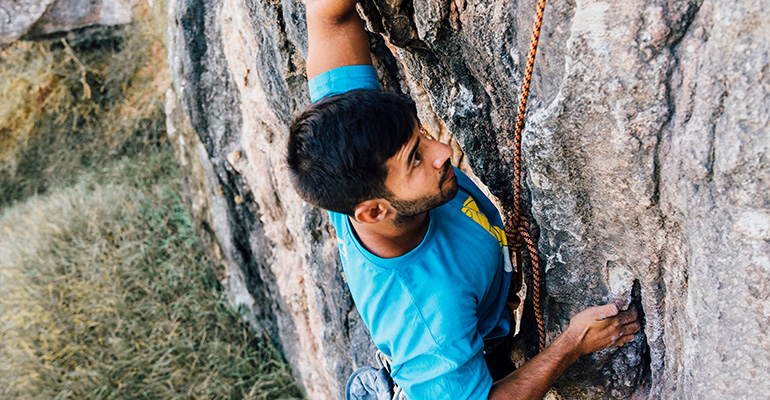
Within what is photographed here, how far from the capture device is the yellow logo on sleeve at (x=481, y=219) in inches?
63.8

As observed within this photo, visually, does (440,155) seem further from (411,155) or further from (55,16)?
(55,16)

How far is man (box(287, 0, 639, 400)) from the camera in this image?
1356mm

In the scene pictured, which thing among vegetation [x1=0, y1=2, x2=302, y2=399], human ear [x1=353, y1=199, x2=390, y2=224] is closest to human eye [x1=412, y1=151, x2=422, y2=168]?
human ear [x1=353, y1=199, x2=390, y2=224]

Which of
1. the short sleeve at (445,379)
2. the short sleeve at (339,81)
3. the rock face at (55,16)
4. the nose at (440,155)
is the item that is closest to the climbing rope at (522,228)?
the nose at (440,155)

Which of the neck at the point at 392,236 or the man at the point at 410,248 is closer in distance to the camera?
the man at the point at 410,248

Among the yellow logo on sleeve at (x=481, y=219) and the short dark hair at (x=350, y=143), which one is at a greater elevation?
the short dark hair at (x=350, y=143)

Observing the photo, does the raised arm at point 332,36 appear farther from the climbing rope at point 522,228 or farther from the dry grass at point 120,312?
the dry grass at point 120,312

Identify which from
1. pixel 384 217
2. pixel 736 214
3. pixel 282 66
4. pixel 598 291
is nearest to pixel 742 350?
pixel 736 214

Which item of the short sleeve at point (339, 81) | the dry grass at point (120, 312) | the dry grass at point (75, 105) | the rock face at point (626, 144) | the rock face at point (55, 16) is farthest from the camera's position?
the dry grass at point (75, 105)

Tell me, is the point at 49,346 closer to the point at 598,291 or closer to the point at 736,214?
the point at 598,291

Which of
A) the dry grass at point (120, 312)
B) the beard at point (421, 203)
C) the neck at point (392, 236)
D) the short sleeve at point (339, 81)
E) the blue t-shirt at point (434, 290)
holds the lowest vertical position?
the dry grass at point (120, 312)

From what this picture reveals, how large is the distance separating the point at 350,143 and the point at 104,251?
4752 millimetres

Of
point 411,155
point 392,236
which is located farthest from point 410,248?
point 411,155

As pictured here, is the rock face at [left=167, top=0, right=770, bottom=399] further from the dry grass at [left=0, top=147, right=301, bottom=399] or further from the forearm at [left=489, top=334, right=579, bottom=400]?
the dry grass at [left=0, top=147, right=301, bottom=399]
